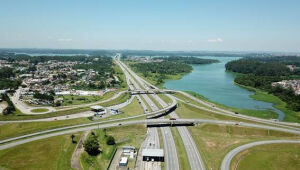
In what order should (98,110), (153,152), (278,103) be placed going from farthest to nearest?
1. (278,103)
2. (98,110)
3. (153,152)

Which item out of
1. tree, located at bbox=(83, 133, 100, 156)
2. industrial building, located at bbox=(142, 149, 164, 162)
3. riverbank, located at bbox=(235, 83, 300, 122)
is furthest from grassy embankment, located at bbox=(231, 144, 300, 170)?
tree, located at bbox=(83, 133, 100, 156)

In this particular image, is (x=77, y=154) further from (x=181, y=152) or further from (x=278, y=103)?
(x=278, y=103)

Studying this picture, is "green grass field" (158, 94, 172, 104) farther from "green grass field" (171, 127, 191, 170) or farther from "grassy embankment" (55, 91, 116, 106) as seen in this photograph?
"green grass field" (171, 127, 191, 170)

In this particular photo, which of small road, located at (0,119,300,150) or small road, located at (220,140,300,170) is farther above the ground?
small road, located at (0,119,300,150)

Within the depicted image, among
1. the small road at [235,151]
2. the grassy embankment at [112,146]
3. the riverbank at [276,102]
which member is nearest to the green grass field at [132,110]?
the grassy embankment at [112,146]

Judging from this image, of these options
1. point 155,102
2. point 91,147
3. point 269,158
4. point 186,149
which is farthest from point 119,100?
point 269,158

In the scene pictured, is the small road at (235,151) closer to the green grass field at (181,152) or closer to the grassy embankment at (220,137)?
the grassy embankment at (220,137)
